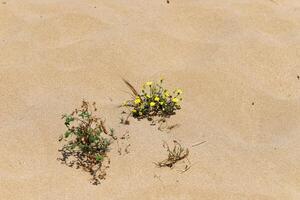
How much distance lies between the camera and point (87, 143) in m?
2.98

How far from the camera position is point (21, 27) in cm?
388

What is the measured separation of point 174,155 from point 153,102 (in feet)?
1.40

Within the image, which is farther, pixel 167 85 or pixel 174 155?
pixel 167 85

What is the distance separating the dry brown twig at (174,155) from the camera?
2900 mm

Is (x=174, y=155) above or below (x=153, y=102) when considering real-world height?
below

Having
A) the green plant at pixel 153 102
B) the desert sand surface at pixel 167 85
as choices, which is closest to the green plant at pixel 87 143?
the desert sand surface at pixel 167 85

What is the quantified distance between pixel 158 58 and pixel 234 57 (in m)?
0.55

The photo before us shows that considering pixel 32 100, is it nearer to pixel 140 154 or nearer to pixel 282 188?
pixel 140 154

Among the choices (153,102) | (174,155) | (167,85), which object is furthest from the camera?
(167,85)

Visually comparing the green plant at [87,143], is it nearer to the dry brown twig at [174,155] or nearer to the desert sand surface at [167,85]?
the desert sand surface at [167,85]

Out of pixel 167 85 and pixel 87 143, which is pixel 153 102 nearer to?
pixel 167 85

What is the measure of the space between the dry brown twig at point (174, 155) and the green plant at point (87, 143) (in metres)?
0.34

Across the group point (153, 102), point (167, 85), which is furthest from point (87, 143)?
point (167, 85)

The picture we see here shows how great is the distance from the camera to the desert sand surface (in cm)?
278
